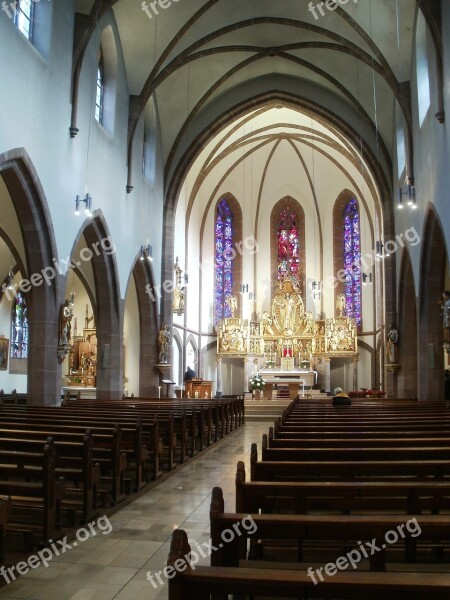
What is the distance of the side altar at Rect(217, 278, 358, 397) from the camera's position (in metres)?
29.8

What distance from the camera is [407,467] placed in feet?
16.0

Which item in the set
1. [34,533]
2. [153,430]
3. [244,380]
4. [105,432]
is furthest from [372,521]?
[244,380]

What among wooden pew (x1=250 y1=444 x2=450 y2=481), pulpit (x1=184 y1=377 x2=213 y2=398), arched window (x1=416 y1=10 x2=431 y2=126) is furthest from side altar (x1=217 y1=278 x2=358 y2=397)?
wooden pew (x1=250 y1=444 x2=450 y2=481)

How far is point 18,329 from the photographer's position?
24.0m

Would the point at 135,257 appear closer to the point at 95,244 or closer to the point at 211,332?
the point at 95,244

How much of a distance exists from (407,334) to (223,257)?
1471 centimetres

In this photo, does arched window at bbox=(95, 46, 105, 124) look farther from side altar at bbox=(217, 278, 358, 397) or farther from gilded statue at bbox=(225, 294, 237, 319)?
gilded statue at bbox=(225, 294, 237, 319)

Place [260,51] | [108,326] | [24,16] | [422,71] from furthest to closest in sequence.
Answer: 1. [260,51]
2. [108,326]
3. [422,71]
4. [24,16]

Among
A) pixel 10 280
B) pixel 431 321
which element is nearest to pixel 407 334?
pixel 431 321

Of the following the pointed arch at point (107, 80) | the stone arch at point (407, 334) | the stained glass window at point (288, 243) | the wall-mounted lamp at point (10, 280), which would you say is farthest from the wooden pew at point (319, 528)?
the stained glass window at point (288, 243)

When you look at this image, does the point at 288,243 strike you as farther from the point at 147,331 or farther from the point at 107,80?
the point at 107,80

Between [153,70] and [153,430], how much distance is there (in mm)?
15005

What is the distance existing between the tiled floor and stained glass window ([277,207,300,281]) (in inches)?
1032

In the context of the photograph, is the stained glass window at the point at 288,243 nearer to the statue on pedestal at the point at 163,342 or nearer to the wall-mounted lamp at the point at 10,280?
the statue on pedestal at the point at 163,342
